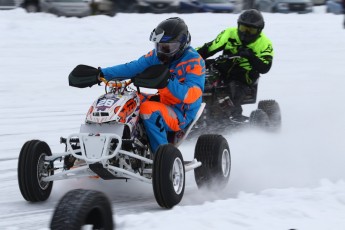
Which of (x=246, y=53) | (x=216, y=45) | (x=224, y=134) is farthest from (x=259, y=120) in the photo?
(x=216, y=45)

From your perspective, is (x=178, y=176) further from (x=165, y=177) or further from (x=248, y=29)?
(x=248, y=29)

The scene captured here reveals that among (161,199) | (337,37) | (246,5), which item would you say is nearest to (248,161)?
(161,199)

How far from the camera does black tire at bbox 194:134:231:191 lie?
7477mm

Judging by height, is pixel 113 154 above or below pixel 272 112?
above

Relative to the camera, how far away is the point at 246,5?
101ft

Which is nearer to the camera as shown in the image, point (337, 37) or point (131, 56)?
point (131, 56)

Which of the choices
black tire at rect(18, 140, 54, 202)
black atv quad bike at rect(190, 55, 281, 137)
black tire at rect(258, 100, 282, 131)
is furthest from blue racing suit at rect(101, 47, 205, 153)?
black tire at rect(258, 100, 282, 131)

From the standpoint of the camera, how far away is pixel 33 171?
668 centimetres

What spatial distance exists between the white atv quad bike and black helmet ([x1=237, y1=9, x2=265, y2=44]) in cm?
376

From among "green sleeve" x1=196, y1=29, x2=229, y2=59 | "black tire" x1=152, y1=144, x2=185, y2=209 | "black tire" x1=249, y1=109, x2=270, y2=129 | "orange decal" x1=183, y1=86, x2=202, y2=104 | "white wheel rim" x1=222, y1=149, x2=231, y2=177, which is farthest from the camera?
"green sleeve" x1=196, y1=29, x2=229, y2=59

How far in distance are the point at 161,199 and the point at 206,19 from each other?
19.2 m

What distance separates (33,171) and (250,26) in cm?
489

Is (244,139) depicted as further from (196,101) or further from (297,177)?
(196,101)

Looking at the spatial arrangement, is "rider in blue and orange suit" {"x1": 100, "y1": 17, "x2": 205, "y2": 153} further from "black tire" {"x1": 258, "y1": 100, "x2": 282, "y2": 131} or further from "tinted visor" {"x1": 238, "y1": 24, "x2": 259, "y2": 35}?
"black tire" {"x1": 258, "y1": 100, "x2": 282, "y2": 131}
